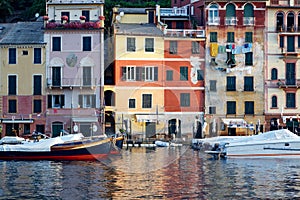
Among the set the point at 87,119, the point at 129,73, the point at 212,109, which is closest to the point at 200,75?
the point at 212,109

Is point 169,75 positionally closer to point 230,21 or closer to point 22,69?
point 230,21

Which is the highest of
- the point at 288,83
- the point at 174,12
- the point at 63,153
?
the point at 174,12

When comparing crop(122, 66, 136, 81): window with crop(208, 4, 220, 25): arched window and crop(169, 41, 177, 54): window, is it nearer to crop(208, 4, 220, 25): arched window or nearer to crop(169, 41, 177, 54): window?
crop(169, 41, 177, 54): window

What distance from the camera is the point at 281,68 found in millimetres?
84250

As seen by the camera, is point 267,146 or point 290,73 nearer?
point 267,146

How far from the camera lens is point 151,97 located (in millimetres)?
82625

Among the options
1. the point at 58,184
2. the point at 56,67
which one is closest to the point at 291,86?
the point at 56,67

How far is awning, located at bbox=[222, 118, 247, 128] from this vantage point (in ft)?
269

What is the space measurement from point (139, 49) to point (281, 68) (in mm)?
15525

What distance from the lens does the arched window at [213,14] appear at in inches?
3307

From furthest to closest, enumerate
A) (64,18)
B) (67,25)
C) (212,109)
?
(212,109), (67,25), (64,18)

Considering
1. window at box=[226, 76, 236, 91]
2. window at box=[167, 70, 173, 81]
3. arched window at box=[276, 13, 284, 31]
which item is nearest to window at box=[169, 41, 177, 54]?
window at box=[167, 70, 173, 81]

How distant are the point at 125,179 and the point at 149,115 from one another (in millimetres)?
33236

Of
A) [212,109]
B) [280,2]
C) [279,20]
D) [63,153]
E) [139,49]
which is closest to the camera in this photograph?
[63,153]
